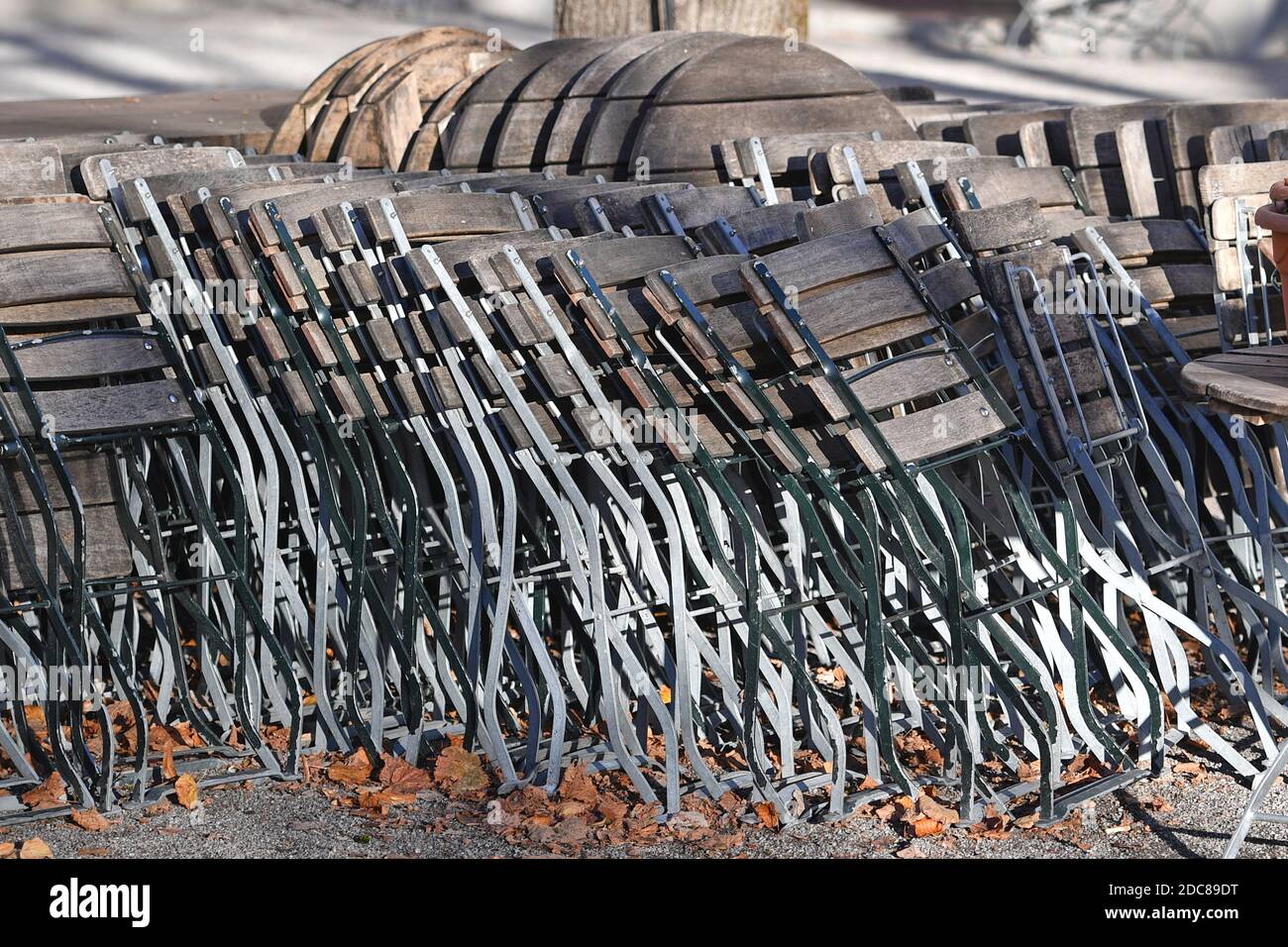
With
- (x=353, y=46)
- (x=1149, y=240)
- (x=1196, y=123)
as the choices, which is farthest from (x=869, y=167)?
(x=353, y=46)

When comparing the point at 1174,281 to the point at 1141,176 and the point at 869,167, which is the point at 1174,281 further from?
the point at 869,167

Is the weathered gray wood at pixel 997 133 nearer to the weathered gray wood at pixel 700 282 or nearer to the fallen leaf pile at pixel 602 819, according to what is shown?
the weathered gray wood at pixel 700 282

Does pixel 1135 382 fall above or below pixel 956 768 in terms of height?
above

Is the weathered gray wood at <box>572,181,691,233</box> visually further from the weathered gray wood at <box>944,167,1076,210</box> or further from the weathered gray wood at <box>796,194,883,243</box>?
the weathered gray wood at <box>944,167,1076,210</box>

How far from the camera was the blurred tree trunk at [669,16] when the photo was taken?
25.3 feet

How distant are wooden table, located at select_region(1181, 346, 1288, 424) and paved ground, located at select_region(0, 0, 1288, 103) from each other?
10.1 m

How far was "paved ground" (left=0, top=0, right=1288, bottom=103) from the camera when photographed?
13.7 meters

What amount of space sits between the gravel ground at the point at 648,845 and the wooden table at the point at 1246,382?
1064mm

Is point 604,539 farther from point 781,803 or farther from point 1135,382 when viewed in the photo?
point 1135,382

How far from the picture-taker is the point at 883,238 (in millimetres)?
4160

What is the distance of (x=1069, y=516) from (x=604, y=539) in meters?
1.27

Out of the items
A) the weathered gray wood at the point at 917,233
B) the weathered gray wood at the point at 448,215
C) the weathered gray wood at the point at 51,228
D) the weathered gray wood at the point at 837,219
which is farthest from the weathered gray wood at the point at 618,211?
the weathered gray wood at the point at 51,228

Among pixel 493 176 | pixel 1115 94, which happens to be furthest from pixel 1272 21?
pixel 493 176

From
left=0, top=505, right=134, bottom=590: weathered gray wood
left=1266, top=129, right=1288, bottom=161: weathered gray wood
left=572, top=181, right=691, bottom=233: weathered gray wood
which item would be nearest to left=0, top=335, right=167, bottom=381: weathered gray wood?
left=0, top=505, right=134, bottom=590: weathered gray wood
